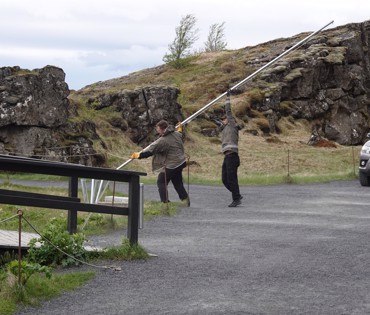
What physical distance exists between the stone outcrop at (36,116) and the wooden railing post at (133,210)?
18.8 metres

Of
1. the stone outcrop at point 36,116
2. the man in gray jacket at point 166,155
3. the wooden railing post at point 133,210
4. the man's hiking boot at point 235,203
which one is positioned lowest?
the man's hiking boot at point 235,203

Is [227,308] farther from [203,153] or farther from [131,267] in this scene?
[203,153]

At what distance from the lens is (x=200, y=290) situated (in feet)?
26.7

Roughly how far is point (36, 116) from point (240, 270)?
72.4ft

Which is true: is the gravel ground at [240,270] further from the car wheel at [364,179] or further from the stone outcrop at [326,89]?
the stone outcrop at [326,89]

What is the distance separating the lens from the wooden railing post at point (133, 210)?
10.3 m

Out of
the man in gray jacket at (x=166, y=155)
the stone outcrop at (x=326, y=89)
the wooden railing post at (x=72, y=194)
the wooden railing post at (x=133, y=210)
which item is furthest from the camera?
the stone outcrop at (x=326, y=89)

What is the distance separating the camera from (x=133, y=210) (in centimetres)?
1034

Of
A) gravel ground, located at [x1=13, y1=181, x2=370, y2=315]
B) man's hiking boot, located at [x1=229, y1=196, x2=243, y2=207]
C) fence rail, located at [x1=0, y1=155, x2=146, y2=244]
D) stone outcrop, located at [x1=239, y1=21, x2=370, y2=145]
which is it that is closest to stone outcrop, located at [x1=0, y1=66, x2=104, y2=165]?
man's hiking boot, located at [x1=229, y1=196, x2=243, y2=207]

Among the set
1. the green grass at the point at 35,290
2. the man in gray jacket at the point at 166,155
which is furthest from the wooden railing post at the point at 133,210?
the man in gray jacket at the point at 166,155

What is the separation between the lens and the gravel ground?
293 inches

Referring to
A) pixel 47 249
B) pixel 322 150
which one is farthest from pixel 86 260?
pixel 322 150

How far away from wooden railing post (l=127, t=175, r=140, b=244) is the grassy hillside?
16408 mm

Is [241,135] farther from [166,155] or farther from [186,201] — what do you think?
[166,155]
